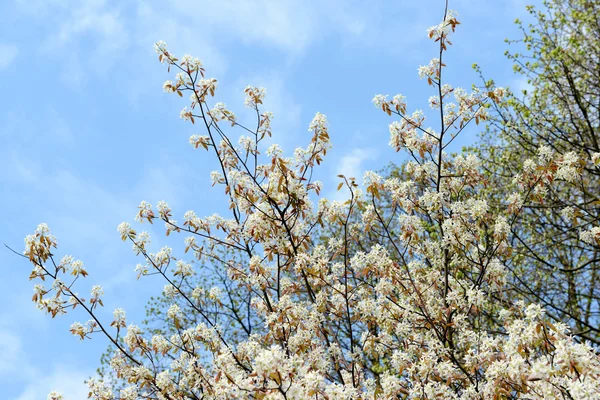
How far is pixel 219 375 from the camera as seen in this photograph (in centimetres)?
A: 452

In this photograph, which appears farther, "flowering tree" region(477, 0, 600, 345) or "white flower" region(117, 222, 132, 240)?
"flowering tree" region(477, 0, 600, 345)

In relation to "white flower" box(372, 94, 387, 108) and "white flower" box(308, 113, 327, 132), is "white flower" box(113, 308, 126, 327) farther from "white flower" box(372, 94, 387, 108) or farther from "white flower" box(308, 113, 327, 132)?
"white flower" box(372, 94, 387, 108)

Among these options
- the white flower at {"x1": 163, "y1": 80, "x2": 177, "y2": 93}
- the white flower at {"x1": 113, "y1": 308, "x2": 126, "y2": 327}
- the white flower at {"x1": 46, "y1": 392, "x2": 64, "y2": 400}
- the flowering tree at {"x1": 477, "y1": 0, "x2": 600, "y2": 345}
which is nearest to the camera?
the white flower at {"x1": 46, "y1": 392, "x2": 64, "y2": 400}

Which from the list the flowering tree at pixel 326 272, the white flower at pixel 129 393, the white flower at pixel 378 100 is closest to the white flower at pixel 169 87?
the flowering tree at pixel 326 272

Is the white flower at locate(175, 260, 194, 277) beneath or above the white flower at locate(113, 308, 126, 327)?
above

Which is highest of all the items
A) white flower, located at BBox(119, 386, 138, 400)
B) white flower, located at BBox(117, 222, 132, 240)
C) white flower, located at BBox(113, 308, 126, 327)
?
white flower, located at BBox(117, 222, 132, 240)

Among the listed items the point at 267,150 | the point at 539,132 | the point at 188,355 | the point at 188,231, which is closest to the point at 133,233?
the point at 188,231

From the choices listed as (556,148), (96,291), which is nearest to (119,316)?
(96,291)

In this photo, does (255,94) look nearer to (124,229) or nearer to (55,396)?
(124,229)

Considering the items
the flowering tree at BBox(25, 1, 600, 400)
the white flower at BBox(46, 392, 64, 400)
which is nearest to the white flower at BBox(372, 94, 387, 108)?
the flowering tree at BBox(25, 1, 600, 400)

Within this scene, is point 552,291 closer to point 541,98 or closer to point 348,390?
point 541,98

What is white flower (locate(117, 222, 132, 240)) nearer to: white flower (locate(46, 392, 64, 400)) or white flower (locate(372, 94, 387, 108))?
white flower (locate(46, 392, 64, 400))

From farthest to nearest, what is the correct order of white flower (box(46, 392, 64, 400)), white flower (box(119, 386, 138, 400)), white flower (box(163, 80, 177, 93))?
white flower (box(163, 80, 177, 93)) → white flower (box(119, 386, 138, 400)) → white flower (box(46, 392, 64, 400))

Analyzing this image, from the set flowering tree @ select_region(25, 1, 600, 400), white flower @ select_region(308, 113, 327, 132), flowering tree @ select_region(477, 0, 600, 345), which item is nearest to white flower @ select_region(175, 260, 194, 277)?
flowering tree @ select_region(25, 1, 600, 400)
